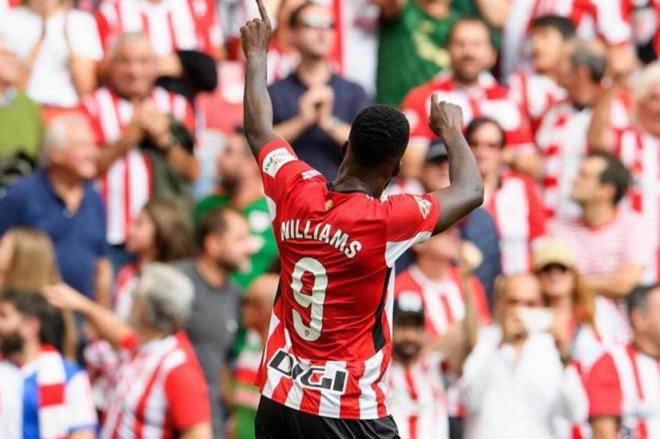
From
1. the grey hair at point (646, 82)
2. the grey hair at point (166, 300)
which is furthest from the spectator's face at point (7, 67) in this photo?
the grey hair at point (646, 82)

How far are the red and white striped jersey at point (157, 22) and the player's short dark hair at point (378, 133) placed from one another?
5.80 metres

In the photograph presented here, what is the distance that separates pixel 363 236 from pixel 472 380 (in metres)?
3.07

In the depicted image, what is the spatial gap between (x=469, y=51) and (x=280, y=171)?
5496 mm

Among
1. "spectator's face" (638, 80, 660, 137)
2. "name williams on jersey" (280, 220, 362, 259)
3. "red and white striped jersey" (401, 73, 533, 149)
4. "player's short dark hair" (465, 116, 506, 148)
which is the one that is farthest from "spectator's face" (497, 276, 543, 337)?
"name williams on jersey" (280, 220, 362, 259)

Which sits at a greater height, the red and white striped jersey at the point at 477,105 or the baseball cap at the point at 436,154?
the red and white striped jersey at the point at 477,105

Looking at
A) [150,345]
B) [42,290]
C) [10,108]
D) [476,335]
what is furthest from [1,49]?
[476,335]

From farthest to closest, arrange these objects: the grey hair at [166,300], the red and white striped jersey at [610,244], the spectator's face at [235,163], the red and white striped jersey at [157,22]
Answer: the red and white striped jersey at [157,22] → the red and white striped jersey at [610,244] → the spectator's face at [235,163] → the grey hair at [166,300]

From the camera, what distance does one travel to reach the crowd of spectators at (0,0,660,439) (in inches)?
372

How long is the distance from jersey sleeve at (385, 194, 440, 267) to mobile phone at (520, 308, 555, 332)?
3.10 m

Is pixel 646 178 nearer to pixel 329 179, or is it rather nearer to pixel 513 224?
pixel 513 224

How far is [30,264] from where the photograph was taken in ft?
32.8

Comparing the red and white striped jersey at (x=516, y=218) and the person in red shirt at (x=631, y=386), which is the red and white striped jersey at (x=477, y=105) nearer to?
the red and white striped jersey at (x=516, y=218)

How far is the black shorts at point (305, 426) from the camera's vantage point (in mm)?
6809

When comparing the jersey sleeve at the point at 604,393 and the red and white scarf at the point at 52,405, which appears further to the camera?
the jersey sleeve at the point at 604,393
